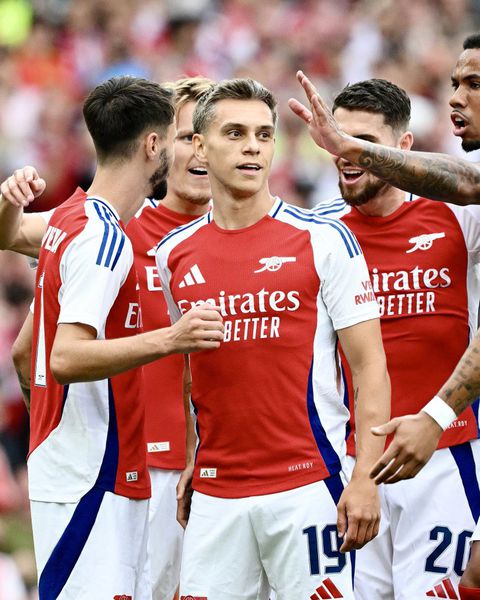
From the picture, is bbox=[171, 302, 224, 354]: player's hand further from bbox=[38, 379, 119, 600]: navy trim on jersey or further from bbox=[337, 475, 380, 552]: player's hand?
bbox=[337, 475, 380, 552]: player's hand

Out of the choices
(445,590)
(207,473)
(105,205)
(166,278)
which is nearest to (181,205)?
(166,278)

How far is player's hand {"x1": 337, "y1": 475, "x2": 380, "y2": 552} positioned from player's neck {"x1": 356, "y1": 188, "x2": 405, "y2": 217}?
150cm

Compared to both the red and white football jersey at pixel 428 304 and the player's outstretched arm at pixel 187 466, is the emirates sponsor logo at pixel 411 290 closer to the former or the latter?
the red and white football jersey at pixel 428 304

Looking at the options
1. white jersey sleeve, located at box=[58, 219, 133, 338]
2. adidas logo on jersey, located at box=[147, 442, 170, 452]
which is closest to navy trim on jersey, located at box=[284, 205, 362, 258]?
white jersey sleeve, located at box=[58, 219, 133, 338]

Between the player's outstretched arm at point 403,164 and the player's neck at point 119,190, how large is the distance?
785mm

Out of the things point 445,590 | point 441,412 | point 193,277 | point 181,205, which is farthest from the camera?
point 181,205

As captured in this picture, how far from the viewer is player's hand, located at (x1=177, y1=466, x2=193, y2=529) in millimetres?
5883

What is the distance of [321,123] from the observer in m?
5.29

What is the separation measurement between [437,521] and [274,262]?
1465mm

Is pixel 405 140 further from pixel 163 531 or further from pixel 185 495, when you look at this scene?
pixel 163 531

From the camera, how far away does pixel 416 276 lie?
19.7 ft

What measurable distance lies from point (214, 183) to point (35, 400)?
4.05 feet

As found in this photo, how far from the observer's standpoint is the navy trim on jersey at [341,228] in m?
5.41

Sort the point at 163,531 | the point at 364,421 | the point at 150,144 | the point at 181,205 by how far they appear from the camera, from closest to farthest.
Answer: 1. the point at 364,421
2. the point at 150,144
3. the point at 163,531
4. the point at 181,205
